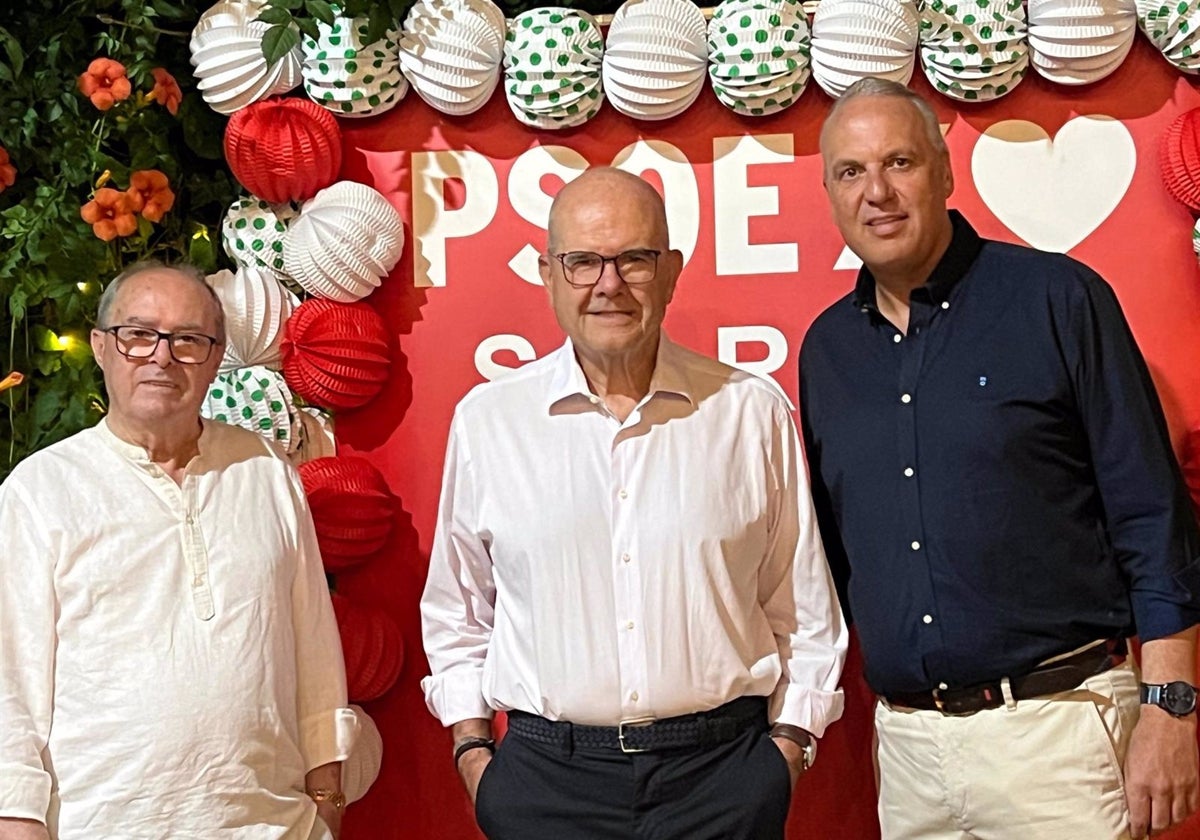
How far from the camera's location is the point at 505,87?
9.36ft

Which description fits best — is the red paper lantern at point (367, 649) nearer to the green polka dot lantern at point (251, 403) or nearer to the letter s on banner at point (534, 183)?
the green polka dot lantern at point (251, 403)

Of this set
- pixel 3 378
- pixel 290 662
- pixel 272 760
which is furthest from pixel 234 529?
pixel 3 378

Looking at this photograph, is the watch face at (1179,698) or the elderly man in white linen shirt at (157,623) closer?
the watch face at (1179,698)

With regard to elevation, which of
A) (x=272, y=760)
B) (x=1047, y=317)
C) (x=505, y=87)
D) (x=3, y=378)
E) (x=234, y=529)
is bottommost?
(x=272, y=760)

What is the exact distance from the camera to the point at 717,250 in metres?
2.87

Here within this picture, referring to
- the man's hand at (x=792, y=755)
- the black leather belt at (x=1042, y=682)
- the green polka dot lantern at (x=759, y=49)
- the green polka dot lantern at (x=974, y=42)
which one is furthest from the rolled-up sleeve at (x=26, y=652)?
the green polka dot lantern at (x=974, y=42)

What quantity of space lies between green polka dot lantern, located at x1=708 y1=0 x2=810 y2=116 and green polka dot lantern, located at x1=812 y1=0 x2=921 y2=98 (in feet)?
0.15

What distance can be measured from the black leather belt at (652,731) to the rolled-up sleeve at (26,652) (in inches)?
31.9

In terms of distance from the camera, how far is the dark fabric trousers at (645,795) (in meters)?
2.10

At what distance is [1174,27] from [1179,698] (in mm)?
1385

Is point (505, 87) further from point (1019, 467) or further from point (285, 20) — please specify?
point (1019, 467)

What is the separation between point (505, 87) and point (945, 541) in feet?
4.61

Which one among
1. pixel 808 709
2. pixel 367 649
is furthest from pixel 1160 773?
pixel 367 649

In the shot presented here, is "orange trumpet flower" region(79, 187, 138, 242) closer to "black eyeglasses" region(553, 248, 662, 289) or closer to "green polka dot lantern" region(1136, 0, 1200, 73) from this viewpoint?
"black eyeglasses" region(553, 248, 662, 289)
